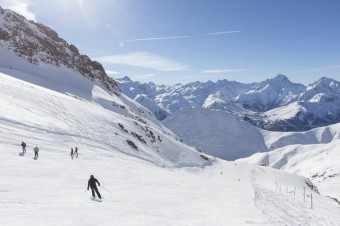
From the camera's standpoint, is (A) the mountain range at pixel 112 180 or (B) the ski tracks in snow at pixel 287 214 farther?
(B) the ski tracks in snow at pixel 287 214

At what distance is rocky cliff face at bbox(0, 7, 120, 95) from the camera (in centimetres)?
13550

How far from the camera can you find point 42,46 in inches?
5910

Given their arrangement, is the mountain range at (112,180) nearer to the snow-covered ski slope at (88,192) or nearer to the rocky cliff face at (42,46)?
the snow-covered ski slope at (88,192)

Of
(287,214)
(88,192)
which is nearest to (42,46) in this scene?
(88,192)

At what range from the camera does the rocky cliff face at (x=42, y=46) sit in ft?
445

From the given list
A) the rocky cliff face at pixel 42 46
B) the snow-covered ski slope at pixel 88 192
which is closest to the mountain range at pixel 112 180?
the snow-covered ski slope at pixel 88 192

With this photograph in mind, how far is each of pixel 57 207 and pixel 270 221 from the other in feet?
43.2

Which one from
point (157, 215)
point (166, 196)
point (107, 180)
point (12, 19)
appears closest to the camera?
point (157, 215)

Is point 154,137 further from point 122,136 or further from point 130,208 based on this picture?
point 130,208

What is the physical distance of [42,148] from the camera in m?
42.0

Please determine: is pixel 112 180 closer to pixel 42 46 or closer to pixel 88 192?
pixel 88 192

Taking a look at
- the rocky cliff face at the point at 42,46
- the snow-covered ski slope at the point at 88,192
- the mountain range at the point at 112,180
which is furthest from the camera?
the rocky cliff face at the point at 42,46

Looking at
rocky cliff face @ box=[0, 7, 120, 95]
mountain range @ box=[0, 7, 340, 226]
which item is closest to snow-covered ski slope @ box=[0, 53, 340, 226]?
mountain range @ box=[0, 7, 340, 226]

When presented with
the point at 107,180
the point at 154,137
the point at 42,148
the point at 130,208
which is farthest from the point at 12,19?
the point at 130,208
